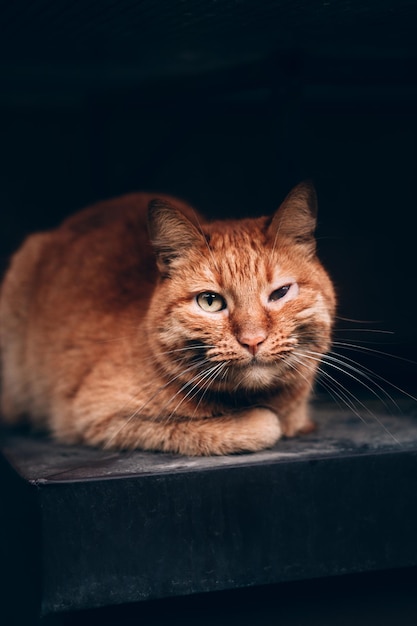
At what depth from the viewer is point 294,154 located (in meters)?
2.58

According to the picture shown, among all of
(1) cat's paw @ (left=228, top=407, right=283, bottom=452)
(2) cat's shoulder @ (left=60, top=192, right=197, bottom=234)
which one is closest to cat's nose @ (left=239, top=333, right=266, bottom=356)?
(1) cat's paw @ (left=228, top=407, right=283, bottom=452)

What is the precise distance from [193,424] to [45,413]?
75 centimetres

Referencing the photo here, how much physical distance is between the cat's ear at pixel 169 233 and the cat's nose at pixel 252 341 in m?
0.38

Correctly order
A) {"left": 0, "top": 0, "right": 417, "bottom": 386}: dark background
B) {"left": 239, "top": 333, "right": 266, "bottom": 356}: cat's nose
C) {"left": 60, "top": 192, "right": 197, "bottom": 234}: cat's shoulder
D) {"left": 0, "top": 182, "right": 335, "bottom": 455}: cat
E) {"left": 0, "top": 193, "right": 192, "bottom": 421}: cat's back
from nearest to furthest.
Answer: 1. {"left": 239, "top": 333, "right": 266, "bottom": 356}: cat's nose
2. {"left": 0, "top": 182, "right": 335, "bottom": 455}: cat
3. {"left": 0, "top": 0, "right": 417, "bottom": 386}: dark background
4. {"left": 0, "top": 193, "right": 192, "bottom": 421}: cat's back
5. {"left": 60, "top": 192, "right": 197, "bottom": 234}: cat's shoulder

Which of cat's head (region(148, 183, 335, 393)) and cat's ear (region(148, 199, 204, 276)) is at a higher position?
cat's ear (region(148, 199, 204, 276))

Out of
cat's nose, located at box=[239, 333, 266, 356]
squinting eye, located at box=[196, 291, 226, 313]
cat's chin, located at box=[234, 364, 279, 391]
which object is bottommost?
cat's chin, located at box=[234, 364, 279, 391]

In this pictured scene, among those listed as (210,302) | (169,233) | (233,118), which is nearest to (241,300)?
(210,302)

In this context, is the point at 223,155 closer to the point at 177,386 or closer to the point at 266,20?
the point at 266,20

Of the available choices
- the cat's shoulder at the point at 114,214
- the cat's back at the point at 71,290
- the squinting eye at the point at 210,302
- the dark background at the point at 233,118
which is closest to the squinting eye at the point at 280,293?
the squinting eye at the point at 210,302

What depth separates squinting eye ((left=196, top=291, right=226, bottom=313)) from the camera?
2253 mm

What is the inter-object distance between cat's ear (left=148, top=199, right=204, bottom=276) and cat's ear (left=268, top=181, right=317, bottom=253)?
0.22 m

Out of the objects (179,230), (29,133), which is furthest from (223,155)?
(179,230)

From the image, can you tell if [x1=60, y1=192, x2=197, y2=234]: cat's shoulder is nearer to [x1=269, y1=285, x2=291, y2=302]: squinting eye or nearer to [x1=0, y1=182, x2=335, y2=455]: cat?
[x1=0, y1=182, x2=335, y2=455]: cat

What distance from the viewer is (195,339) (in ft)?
7.30
